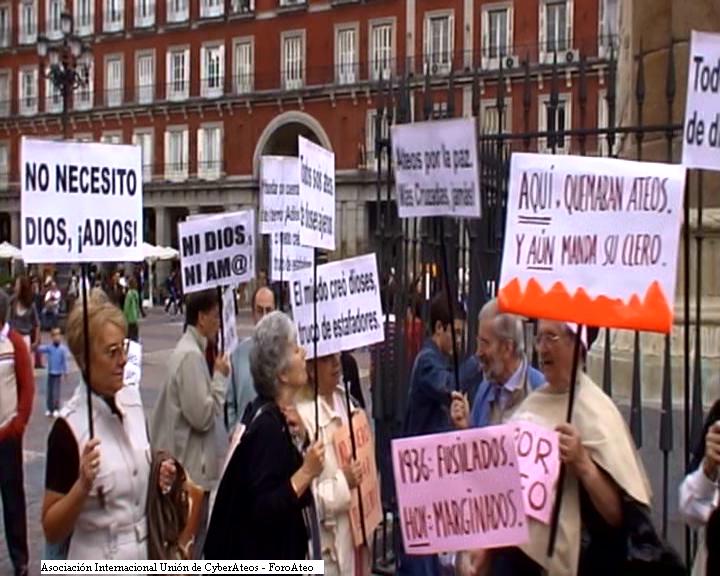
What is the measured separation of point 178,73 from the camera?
4828 cm

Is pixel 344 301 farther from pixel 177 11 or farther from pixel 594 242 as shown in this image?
pixel 177 11

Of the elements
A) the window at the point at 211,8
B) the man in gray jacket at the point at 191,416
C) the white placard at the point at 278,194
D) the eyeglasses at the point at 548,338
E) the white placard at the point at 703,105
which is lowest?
the man in gray jacket at the point at 191,416

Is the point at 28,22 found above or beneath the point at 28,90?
above

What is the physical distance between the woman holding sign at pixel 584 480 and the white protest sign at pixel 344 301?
1458 millimetres

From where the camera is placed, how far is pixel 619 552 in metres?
3.41

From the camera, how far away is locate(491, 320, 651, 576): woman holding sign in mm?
3363

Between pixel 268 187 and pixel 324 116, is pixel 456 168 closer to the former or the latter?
pixel 268 187

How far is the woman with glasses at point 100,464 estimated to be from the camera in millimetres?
3469

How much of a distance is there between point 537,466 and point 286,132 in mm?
42152

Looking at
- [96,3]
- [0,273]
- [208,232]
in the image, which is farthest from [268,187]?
[96,3]

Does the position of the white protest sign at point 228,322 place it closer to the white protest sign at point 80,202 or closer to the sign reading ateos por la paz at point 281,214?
the sign reading ateos por la paz at point 281,214

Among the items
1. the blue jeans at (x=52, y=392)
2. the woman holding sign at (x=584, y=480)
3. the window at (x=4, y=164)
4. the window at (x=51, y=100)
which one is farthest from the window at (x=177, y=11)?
the woman holding sign at (x=584, y=480)

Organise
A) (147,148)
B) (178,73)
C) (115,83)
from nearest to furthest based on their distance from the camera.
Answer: (178,73) → (147,148) → (115,83)

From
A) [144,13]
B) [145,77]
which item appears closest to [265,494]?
[145,77]
